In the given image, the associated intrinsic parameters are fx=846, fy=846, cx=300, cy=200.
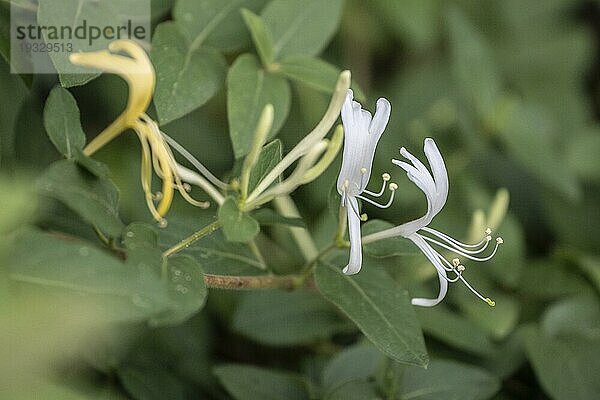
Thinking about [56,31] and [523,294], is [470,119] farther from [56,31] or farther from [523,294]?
[56,31]

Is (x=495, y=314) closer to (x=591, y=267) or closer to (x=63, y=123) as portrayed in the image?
(x=591, y=267)

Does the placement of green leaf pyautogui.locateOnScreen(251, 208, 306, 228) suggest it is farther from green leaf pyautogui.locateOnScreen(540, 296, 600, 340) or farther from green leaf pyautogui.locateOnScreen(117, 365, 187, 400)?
green leaf pyautogui.locateOnScreen(540, 296, 600, 340)

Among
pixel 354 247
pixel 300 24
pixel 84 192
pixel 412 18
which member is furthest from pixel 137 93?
pixel 412 18

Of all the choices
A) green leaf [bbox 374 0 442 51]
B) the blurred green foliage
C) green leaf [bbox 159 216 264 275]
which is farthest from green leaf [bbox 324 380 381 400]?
green leaf [bbox 374 0 442 51]

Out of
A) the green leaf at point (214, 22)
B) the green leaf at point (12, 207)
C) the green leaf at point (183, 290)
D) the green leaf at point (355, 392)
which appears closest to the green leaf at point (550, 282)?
the green leaf at point (355, 392)

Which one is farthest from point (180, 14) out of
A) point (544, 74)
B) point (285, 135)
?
point (544, 74)
